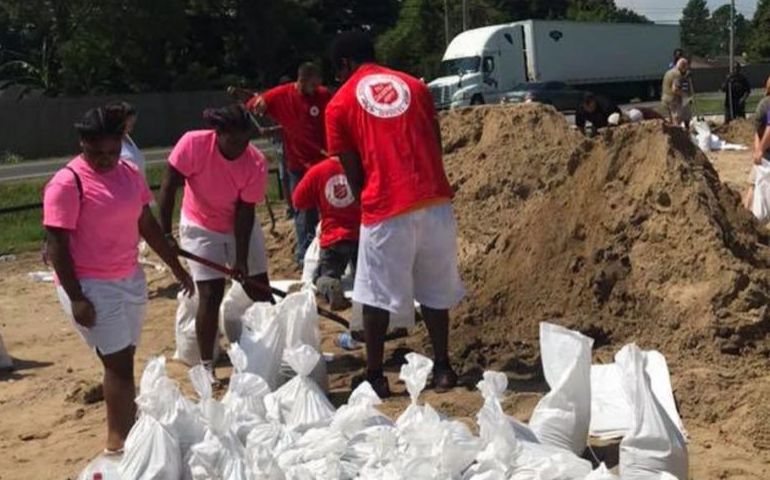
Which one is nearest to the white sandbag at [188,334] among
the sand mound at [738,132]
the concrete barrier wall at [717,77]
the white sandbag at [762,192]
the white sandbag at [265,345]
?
the white sandbag at [265,345]

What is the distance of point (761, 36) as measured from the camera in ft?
228

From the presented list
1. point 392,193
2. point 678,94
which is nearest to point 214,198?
point 392,193

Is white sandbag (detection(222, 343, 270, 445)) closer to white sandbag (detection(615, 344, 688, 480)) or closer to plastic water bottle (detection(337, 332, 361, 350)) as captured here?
white sandbag (detection(615, 344, 688, 480))

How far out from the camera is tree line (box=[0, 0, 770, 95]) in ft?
134

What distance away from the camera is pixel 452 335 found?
6445 mm

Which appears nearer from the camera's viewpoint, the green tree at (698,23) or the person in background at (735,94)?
the person in background at (735,94)

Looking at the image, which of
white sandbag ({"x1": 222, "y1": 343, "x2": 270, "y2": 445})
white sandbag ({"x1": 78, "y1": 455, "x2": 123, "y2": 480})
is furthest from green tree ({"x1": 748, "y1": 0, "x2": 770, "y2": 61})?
white sandbag ({"x1": 78, "y1": 455, "x2": 123, "y2": 480})

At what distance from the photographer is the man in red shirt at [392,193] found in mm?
5227

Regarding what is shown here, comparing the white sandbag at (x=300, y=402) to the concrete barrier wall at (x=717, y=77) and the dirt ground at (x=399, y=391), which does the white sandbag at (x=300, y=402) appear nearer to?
the dirt ground at (x=399, y=391)

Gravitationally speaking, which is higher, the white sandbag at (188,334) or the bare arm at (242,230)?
the bare arm at (242,230)

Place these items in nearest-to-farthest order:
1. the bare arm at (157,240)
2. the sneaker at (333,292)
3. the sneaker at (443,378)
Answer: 1. the bare arm at (157,240)
2. the sneaker at (443,378)
3. the sneaker at (333,292)

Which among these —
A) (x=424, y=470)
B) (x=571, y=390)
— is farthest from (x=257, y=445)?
(x=571, y=390)

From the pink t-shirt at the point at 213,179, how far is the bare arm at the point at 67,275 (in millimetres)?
1444

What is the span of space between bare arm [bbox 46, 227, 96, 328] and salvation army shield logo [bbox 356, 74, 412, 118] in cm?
155
